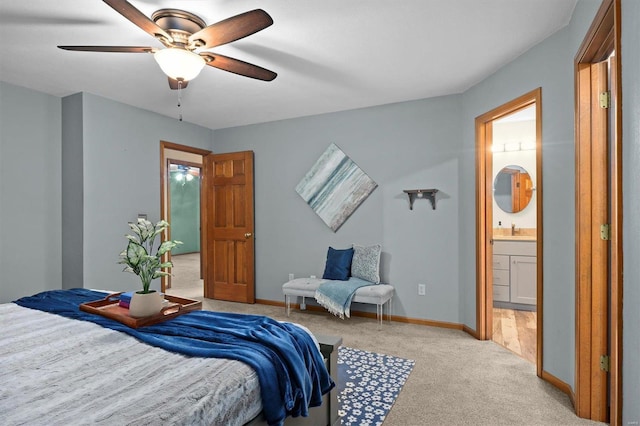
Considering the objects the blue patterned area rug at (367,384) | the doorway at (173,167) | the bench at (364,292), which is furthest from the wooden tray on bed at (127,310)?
the doorway at (173,167)

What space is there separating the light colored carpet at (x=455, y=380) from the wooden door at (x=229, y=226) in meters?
1.18

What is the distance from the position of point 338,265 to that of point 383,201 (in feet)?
3.09

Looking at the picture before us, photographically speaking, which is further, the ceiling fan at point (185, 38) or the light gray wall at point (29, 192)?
the light gray wall at point (29, 192)

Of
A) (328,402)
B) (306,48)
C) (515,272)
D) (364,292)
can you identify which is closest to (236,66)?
(306,48)

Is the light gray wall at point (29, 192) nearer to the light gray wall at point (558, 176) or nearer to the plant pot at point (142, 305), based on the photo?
the plant pot at point (142, 305)

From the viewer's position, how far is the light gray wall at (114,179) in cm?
384

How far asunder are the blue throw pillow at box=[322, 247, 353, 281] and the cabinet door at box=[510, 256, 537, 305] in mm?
2289

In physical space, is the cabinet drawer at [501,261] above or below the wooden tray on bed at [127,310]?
below

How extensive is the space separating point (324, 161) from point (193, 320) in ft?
10.0

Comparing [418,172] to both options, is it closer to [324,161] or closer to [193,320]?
[324,161]

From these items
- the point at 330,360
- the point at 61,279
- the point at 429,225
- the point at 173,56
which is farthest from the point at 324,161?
the point at 61,279

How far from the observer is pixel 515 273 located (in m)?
4.75

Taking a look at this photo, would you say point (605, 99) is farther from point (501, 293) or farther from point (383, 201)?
point (501, 293)

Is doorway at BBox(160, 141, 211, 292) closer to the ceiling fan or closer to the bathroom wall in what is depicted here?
the ceiling fan
